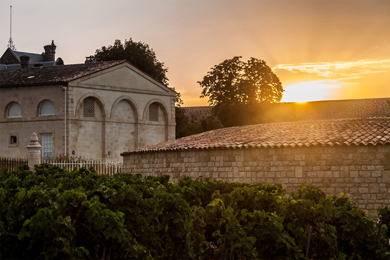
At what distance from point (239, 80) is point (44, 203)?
48288 mm

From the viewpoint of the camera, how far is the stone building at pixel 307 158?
1734 centimetres

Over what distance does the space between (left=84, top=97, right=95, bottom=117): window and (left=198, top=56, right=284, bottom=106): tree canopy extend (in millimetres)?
20872

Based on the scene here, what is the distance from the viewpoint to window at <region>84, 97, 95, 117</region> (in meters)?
34.8

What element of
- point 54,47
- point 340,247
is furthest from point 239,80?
point 340,247

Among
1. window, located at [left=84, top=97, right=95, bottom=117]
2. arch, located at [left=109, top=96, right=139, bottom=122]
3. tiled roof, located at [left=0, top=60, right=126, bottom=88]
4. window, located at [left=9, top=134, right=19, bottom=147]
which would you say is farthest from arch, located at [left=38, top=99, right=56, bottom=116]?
arch, located at [left=109, top=96, right=139, bottom=122]

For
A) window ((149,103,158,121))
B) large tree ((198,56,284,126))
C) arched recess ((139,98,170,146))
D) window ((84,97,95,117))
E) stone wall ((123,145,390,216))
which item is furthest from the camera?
large tree ((198,56,284,126))

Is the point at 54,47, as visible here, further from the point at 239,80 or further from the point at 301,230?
the point at 301,230

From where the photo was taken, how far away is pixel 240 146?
751 inches

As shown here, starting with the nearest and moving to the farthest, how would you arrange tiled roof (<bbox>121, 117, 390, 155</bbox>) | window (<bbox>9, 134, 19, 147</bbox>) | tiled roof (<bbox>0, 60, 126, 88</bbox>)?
1. tiled roof (<bbox>121, 117, 390, 155</bbox>)
2. tiled roof (<bbox>0, 60, 126, 88</bbox>)
3. window (<bbox>9, 134, 19, 147</bbox>)

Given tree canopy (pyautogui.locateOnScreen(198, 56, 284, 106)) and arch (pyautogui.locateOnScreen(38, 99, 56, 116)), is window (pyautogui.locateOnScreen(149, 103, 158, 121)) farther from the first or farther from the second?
tree canopy (pyautogui.locateOnScreen(198, 56, 284, 106))

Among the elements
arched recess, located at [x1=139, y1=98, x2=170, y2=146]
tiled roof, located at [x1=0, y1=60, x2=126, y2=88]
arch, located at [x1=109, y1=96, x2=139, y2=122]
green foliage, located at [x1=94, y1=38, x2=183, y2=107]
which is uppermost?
green foliage, located at [x1=94, y1=38, x2=183, y2=107]

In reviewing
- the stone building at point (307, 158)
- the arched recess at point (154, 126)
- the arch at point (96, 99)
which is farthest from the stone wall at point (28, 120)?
the stone building at point (307, 158)

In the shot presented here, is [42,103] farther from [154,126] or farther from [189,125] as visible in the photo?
[189,125]

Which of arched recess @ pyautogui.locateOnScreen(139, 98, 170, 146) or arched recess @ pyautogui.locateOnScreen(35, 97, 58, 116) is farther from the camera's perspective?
arched recess @ pyautogui.locateOnScreen(139, 98, 170, 146)
